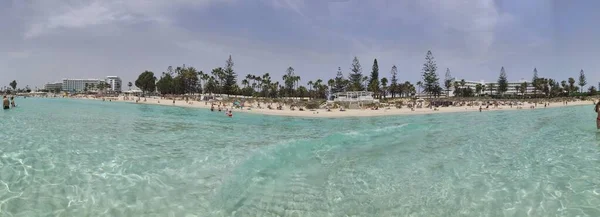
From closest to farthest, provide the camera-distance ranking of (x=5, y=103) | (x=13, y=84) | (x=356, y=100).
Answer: (x=5, y=103), (x=356, y=100), (x=13, y=84)

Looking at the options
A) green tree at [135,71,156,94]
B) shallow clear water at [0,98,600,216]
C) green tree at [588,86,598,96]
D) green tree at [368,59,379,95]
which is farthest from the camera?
green tree at [588,86,598,96]

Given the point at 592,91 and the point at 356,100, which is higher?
the point at 592,91

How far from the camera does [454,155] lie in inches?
470

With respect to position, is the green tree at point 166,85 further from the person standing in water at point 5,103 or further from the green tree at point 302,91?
the person standing in water at point 5,103

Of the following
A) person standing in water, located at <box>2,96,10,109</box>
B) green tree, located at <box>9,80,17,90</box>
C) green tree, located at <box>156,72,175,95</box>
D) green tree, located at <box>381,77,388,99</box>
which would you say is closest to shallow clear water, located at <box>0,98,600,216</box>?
person standing in water, located at <box>2,96,10,109</box>

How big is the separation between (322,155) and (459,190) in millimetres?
5100

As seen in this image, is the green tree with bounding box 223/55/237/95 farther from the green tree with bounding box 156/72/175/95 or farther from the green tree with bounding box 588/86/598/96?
the green tree with bounding box 588/86/598/96

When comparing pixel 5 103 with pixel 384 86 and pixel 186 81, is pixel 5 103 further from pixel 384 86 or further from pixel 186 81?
pixel 384 86

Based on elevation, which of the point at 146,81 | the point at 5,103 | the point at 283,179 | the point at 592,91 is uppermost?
the point at 146,81

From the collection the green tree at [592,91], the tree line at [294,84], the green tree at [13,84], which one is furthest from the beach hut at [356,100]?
the green tree at [13,84]

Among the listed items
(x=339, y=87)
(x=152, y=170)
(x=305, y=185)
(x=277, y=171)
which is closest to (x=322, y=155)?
(x=277, y=171)

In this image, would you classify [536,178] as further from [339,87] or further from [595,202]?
[339,87]

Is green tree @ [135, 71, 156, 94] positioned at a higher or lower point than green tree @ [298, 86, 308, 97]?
higher

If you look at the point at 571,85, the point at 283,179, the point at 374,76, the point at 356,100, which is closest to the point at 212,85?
the point at 374,76
